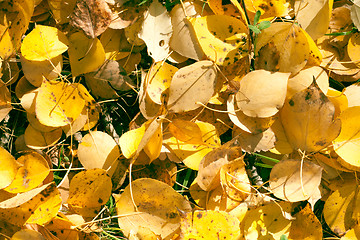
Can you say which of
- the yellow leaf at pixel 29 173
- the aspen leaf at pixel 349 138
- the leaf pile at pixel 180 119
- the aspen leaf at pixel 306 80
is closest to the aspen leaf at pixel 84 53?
the leaf pile at pixel 180 119

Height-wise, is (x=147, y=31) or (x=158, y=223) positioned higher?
(x=147, y=31)

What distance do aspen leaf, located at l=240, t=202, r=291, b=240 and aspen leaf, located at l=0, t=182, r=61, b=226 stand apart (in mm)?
420

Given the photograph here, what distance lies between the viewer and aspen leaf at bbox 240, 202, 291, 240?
3.13 ft

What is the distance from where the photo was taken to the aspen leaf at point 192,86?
3.15 ft

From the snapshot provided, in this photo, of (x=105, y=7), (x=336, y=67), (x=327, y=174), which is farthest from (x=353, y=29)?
(x=105, y=7)

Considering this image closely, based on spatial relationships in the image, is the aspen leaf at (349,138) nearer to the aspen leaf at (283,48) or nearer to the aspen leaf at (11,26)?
the aspen leaf at (283,48)

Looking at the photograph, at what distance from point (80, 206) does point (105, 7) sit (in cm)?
45

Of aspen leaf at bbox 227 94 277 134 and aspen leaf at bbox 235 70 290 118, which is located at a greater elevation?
aspen leaf at bbox 235 70 290 118

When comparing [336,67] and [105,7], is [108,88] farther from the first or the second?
[336,67]

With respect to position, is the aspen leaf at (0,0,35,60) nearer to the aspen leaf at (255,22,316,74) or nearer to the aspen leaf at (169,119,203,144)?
the aspen leaf at (169,119,203,144)

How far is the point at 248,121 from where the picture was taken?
0.98 m

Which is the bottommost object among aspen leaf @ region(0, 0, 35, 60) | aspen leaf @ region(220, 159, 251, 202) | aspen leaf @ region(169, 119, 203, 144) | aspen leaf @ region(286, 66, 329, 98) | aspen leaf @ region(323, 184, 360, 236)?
aspen leaf @ region(323, 184, 360, 236)

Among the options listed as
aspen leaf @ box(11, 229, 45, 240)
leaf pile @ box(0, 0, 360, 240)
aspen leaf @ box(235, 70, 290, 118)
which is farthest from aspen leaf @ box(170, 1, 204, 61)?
aspen leaf @ box(11, 229, 45, 240)

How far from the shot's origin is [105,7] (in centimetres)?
96
